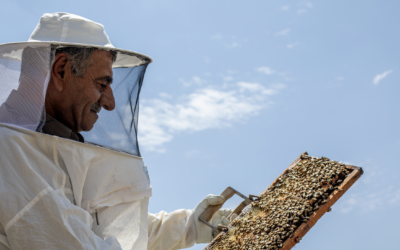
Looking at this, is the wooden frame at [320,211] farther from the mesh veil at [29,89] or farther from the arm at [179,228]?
the mesh veil at [29,89]

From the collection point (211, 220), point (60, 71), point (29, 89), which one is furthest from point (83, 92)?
point (211, 220)

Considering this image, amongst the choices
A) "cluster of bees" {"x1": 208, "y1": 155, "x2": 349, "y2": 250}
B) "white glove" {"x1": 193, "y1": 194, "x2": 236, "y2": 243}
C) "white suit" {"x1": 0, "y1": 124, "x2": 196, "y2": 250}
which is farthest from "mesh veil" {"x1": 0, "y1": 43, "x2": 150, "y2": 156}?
"cluster of bees" {"x1": 208, "y1": 155, "x2": 349, "y2": 250}

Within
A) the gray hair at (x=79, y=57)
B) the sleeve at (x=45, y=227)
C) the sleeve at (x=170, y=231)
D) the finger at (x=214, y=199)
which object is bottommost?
the sleeve at (x=170, y=231)

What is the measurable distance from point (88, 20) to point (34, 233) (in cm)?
148

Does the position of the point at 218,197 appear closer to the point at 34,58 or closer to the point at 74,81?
the point at 74,81

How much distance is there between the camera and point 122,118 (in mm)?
3076

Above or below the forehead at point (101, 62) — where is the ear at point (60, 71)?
below

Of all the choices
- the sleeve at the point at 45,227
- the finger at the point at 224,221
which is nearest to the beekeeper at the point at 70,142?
the sleeve at the point at 45,227

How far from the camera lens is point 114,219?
2758 mm

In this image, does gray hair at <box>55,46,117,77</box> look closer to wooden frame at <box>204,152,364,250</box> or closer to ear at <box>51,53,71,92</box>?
ear at <box>51,53,71,92</box>

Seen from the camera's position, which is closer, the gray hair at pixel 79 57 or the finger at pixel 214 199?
the gray hair at pixel 79 57

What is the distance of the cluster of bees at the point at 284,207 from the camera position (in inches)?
151

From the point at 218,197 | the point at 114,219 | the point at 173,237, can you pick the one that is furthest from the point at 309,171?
the point at 114,219

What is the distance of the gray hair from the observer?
2602 millimetres
